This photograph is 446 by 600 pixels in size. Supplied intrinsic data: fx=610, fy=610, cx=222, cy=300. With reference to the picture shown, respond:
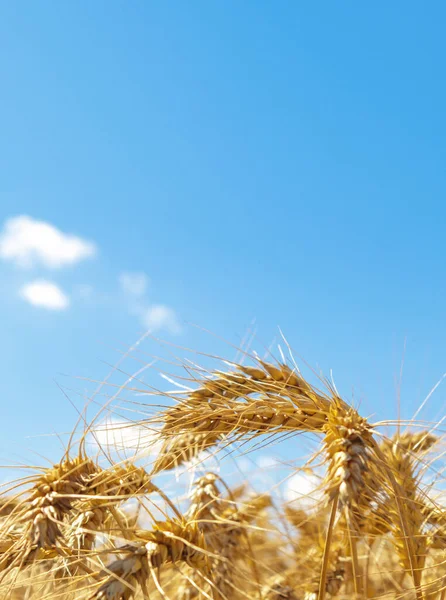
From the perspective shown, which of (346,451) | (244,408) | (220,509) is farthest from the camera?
(220,509)

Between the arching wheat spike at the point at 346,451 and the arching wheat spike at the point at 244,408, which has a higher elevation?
the arching wheat spike at the point at 244,408

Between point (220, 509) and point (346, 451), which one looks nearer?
point (346, 451)

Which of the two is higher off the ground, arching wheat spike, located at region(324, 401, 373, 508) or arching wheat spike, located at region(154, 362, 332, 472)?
→ arching wheat spike, located at region(154, 362, 332, 472)

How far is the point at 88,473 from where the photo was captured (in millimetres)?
2164

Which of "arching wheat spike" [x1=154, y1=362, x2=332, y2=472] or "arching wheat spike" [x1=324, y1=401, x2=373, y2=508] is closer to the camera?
"arching wheat spike" [x1=324, y1=401, x2=373, y2=508]

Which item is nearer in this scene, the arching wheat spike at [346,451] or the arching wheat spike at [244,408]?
the arching wheat spike at [346,451]

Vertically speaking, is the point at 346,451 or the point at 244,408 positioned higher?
the point at 244,408

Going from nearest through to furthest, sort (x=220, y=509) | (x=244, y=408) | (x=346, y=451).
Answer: (x=346, y=451)
(x=244, y=408)
(x=220, y=509)

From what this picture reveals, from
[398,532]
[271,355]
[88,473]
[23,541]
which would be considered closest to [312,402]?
[271,355]

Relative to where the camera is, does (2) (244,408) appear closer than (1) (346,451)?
No

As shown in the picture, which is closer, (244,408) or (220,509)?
(244,408)

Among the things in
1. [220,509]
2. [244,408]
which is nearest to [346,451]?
[244,408]

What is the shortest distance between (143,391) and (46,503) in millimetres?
549

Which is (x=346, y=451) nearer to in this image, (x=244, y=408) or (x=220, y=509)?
(x=244, y=408)
